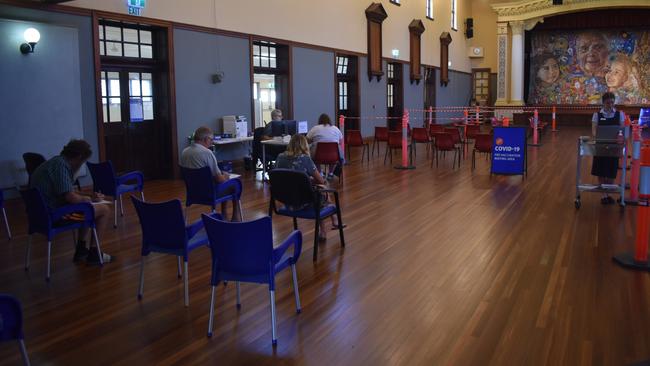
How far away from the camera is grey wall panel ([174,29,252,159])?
1003cm

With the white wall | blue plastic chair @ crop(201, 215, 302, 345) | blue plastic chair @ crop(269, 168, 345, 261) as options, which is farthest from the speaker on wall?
blue plastic chair @ crop(201, 215, 302, 345)

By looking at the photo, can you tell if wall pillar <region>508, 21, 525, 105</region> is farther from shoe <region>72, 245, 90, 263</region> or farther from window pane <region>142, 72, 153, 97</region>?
shoe <region>72, 245, 90, 263</region>

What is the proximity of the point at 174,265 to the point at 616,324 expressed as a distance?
344cm

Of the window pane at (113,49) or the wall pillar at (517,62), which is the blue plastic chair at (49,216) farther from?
the wall pillar at (517,62)

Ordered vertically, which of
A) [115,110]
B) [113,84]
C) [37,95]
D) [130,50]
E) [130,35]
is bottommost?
[115,110]

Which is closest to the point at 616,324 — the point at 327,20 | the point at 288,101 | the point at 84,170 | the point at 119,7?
the point at 84,170

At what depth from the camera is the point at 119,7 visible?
28.7 ft

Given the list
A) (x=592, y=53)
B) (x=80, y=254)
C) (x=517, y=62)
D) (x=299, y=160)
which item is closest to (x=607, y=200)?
(x=299, y=160)

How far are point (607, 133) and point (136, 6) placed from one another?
698 cm

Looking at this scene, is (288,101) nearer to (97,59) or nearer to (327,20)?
(327,20)

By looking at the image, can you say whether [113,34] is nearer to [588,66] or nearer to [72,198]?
[72,198]

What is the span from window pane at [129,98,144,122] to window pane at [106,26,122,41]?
0.98m

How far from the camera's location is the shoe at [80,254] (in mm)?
5133

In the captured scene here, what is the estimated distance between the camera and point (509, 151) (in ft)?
33.0
